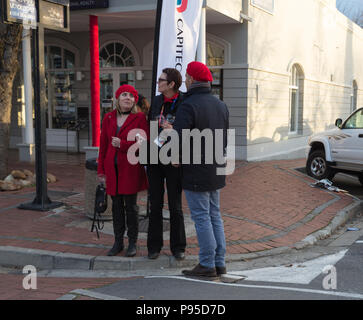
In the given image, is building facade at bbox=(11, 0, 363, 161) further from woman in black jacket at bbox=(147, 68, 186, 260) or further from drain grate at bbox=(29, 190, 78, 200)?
woman in black jacket at bbox=(147, 68, 186, 260)

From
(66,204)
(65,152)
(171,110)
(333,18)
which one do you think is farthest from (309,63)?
(171,110)

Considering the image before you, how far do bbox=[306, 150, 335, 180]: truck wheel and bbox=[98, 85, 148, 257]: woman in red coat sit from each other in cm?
647

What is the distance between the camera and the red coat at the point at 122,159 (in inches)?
196

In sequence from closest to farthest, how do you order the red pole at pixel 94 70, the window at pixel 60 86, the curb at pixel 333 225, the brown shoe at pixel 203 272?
the brown shoe at pixel 203 272, the curb at pixel 333 225, the red pole at pixel 94 70, the window at pixel 60 86

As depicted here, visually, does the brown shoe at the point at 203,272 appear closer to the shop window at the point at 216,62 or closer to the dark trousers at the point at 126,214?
the dark trousers at the point at 126,214

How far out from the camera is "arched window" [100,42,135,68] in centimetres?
1378

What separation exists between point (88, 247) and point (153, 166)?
140 centimetres

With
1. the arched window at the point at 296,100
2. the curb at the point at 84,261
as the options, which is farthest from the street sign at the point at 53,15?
the arched window at the point at 296,100

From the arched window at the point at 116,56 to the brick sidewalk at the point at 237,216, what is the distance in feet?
14.7

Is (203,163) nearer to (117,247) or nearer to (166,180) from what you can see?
(166,180)

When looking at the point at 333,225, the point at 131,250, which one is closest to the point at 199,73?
the point at 131,250

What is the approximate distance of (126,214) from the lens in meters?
5.12

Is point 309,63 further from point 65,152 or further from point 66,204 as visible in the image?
point 66,204

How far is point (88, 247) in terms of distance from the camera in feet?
17.7
